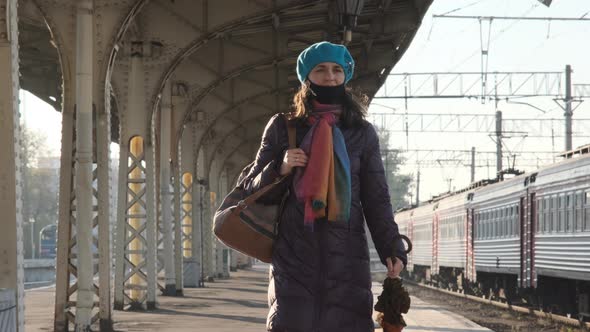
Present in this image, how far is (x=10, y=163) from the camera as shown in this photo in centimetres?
1050

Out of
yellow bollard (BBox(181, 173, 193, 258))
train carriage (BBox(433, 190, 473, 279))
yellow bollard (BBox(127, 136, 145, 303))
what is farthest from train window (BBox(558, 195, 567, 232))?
train carriage (BBox(433, 190, 473, 279))

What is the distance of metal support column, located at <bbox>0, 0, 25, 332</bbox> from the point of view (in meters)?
10.4

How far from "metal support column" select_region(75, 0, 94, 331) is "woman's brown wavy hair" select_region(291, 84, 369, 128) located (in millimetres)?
10775

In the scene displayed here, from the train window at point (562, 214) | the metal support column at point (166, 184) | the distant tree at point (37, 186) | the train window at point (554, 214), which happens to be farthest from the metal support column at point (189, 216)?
the distant tree at point (37, 186)

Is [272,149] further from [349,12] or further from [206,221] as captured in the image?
[206,221]

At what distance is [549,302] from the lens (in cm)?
2716

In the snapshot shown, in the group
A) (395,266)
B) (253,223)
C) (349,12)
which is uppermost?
(349,12)

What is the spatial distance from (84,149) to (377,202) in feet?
36.2

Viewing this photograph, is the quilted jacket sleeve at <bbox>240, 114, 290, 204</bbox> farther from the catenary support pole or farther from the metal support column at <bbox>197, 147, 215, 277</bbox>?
the catenary support pole

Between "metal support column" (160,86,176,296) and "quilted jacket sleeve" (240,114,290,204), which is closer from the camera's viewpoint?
"quilted jacket sleeve" (240,114,290,204)

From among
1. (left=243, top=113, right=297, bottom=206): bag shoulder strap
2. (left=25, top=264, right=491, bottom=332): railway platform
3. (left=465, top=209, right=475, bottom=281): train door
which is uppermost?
(left=243, top=113, right=297, bottom=206): bag shoulder strap

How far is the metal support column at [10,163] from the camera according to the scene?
10.4 m

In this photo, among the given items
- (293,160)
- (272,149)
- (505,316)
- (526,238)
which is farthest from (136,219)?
(293,160)

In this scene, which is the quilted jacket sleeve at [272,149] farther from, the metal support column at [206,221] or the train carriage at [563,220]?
the metal support column at [206,221]
